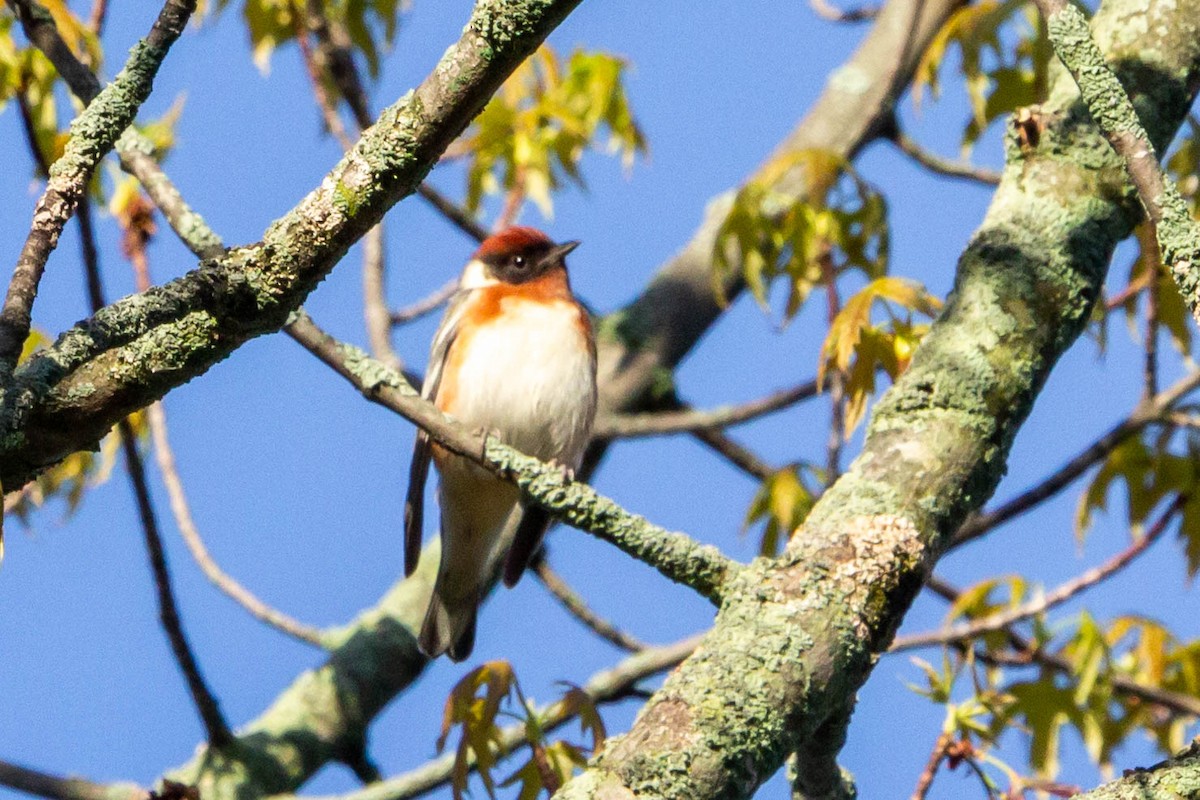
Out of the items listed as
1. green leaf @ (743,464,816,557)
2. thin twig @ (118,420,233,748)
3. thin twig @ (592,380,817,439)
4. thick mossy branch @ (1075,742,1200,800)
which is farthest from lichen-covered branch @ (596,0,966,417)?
thick mossy branch @ (1075,742,1200,800)

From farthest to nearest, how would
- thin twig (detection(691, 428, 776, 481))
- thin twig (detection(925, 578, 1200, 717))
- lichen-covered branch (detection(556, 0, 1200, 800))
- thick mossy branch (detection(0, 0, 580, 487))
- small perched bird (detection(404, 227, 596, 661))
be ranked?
thin twig (detection(691, 428, 776, 481))
small perched bird (detection(404, 227, 596, 661))
thin twig (detection(925, 578, 1200, 717))
lichen-covered branch (detection(556, 0, 1200, 800))
thick mossy branch (detection(0, 0, 580, 487))

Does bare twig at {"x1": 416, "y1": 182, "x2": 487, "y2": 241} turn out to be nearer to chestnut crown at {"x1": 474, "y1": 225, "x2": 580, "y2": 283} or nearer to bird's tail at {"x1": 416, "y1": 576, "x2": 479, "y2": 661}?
chestnut crown at {"x1": 474, "y1": 225, "x2": 580, "y2": 283}

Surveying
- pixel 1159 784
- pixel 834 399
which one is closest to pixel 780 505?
pixel 834 399

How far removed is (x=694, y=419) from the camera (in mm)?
6102

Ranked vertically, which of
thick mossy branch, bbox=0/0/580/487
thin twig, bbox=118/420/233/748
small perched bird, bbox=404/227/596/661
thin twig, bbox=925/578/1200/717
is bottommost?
thick mossy branch, bbox=0/0/580/487

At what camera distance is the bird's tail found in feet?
17.9

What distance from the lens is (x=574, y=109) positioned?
21.0 feet

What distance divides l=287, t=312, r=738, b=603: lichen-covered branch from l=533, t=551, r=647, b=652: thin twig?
7.97 ft

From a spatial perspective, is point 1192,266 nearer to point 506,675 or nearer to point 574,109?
point 506,675

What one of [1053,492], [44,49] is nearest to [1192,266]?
[44,49]

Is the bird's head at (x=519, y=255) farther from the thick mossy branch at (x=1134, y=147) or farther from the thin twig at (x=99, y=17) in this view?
the thick mossy branch at (x=1134, y=147)

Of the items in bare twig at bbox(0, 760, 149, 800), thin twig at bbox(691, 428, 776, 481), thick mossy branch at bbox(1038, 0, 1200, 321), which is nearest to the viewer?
thick mossy branch at bbox(1038, 0, 1200, 321)

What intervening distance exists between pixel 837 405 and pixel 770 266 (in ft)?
3.32

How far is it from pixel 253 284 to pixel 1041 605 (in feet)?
10.8
